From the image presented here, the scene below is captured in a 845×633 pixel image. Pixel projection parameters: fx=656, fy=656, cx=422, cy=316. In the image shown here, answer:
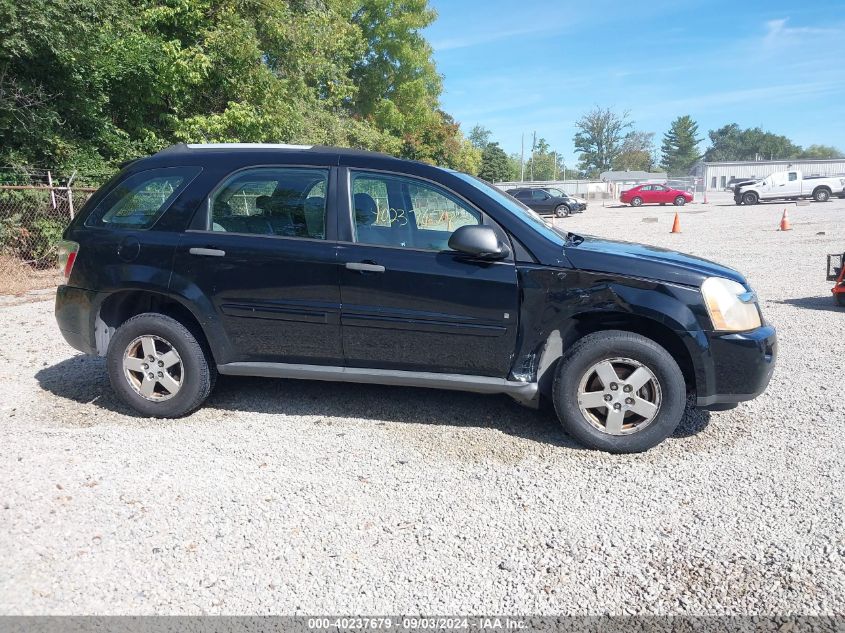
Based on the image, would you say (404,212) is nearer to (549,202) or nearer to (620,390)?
(620,390)

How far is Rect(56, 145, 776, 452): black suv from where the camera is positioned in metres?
4.02

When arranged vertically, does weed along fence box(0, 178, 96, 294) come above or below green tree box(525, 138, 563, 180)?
below

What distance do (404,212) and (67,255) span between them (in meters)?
2.52

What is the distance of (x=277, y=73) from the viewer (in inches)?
711

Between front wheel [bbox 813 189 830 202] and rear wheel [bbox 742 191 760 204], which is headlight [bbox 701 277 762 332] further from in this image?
front wheel [bbox 813 189 830 202]

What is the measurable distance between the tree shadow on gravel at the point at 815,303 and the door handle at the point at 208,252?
741cm

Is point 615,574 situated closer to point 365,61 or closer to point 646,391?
point 646,391

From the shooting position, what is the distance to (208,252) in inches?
175

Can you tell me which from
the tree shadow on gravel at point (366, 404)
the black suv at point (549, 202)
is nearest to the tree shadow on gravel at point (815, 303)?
the tree shadow on gravel at point (366, 404)

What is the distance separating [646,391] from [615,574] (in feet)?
4.75

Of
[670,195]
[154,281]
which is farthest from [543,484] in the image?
[670,195]

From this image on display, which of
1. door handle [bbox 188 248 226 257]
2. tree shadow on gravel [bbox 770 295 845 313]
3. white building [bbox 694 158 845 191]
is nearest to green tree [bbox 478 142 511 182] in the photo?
white building [bbox 694 158 845 191]

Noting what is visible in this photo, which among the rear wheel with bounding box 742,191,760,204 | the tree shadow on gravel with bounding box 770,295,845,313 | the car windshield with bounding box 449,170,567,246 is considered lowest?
the tree shadow on gravel with bounding box 770,295,845,313

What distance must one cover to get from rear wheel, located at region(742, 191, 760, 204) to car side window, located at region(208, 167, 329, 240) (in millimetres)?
39365
